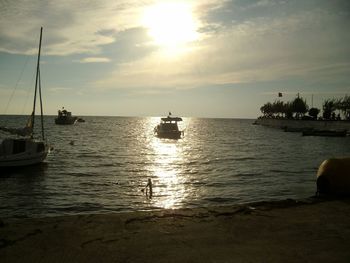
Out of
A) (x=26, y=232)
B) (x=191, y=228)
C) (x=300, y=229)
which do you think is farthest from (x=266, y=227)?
(x=26, y=232)

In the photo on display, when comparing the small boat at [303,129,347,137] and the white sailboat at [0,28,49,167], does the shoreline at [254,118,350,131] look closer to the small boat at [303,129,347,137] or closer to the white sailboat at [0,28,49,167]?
the small boat at [303,129,347,137]

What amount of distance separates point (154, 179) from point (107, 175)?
3804mm

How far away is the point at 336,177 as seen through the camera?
13.6 meters

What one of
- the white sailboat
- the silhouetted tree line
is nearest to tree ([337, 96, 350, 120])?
the silhouetted tree line

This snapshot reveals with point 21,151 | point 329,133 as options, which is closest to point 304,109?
point 329,133

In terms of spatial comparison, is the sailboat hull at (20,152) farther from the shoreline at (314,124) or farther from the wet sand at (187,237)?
the shoreline at (314,124)

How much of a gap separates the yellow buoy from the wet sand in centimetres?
288

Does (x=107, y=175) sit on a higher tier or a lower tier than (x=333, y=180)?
lower

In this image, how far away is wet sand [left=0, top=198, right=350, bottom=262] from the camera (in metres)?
7.00

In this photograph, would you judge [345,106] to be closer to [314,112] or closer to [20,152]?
[314,112]

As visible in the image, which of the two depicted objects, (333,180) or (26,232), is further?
(333,180)

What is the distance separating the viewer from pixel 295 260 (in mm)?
6816

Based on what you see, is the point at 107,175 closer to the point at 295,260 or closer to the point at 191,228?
the point at 191,228

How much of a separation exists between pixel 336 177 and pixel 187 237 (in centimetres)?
783
